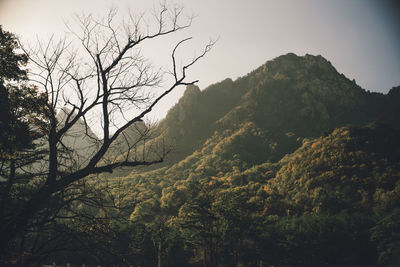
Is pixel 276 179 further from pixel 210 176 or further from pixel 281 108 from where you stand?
pixel 281 108

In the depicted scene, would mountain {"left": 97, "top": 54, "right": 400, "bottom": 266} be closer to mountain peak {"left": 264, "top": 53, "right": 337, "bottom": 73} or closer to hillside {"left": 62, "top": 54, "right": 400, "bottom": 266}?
hillside {"left": 62, "top": 54, "right": 400, "bottom": 266}

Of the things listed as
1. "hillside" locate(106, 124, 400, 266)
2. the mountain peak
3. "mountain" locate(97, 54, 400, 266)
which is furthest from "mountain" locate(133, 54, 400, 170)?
"hillside" locate(106, 124, 400, 266)

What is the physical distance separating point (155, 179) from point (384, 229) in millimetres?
69927

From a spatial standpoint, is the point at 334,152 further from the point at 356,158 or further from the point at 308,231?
the point at 308,231

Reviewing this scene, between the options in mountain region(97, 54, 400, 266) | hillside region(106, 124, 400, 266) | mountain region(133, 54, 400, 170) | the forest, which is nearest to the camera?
the forest

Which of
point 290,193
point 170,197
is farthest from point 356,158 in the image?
point 170,197

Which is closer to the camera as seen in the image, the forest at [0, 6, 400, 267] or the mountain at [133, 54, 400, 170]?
the forest at [0, 6, 400, 267]

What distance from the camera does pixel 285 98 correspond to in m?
124

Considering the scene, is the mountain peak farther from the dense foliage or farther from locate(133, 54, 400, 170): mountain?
the dense foliage

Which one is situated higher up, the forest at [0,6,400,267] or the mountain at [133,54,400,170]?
the mountain at [133,54,400,170]

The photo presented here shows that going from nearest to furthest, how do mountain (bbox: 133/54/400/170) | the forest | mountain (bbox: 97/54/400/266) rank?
the forest < mountain (bbox: 97/54/400/266) < mountain (bbox: 133/54/400/170)

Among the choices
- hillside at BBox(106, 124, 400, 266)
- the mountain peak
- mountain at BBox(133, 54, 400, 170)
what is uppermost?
the mountain peak

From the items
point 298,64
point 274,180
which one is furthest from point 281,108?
point 274,180

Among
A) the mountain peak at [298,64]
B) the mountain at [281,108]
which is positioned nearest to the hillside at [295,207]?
the mountain at [281,108]
